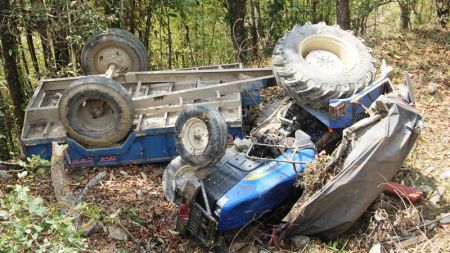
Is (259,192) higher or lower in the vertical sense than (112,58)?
lower

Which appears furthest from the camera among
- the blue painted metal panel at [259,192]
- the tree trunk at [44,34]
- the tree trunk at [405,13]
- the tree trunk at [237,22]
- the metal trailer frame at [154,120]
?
the tree trunk at [405,13]

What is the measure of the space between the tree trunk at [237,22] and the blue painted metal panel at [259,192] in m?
4.93

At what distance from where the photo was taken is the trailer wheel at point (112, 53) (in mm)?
7117

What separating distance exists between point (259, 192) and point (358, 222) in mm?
1073

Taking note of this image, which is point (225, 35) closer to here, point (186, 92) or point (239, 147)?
point (186, 92)

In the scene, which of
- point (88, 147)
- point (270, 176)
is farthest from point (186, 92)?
point (270, 176)

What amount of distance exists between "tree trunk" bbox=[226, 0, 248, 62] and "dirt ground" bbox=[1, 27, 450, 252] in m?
3.14

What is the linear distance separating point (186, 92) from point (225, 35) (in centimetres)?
555

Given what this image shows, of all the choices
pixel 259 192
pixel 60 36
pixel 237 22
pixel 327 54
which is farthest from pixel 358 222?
pixel 237 22

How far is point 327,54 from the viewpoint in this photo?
20.3ft

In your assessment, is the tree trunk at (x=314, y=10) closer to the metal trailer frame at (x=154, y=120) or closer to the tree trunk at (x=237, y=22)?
the tree trunk at (x=237, y=22)

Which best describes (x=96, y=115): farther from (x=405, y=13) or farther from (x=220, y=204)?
(x=405, y=13)

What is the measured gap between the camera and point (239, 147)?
5.07m

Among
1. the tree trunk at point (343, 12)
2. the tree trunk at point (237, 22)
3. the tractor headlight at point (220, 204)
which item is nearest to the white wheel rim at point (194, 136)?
the tractor headlight at point (220, 204)
